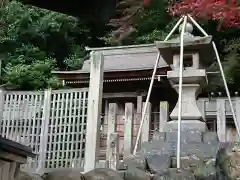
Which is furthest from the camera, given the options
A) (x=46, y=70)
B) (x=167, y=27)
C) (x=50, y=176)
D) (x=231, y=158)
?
(x=46, y=70)

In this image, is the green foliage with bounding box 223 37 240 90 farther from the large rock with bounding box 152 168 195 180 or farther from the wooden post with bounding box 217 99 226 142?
the large rock with bounding box 152 168 195 180

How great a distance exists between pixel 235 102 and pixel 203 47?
208 cm

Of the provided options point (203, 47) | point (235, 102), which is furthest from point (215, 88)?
point (203, 47)

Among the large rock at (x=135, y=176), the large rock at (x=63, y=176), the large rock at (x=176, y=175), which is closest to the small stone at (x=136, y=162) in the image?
the large rock at (x=135, y=176)

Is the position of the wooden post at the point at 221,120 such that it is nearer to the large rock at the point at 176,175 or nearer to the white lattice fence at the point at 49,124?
the white lattice fence at the point at 49,124

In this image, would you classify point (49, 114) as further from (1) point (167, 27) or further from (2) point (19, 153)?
(1) point (167, 27)

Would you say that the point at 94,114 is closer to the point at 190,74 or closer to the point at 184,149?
the point at 184,149

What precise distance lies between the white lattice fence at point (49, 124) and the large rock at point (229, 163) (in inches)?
114

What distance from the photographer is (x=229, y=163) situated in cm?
338

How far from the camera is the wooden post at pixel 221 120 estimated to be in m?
7.18

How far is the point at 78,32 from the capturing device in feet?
52.4

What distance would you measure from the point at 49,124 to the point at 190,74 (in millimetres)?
2567

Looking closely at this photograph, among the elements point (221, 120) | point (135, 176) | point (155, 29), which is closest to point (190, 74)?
point (221, 120)

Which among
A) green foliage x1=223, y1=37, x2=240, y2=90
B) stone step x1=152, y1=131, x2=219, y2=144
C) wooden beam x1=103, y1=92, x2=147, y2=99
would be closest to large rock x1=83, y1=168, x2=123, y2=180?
stone step x1=152, y1=131, x2=219, y2=144
